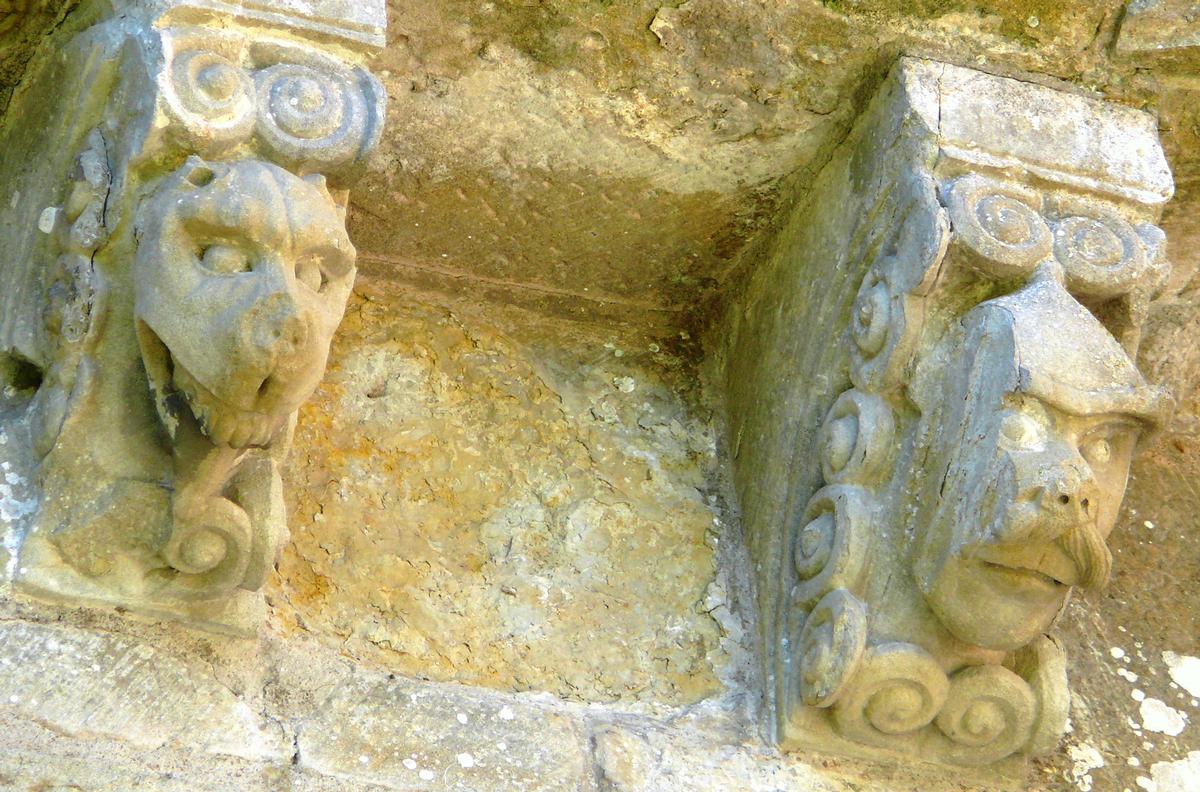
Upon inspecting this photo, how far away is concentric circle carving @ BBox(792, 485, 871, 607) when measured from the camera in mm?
2477

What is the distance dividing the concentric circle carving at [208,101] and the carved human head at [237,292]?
0.14ft

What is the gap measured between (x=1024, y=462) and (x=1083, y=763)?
600 mm

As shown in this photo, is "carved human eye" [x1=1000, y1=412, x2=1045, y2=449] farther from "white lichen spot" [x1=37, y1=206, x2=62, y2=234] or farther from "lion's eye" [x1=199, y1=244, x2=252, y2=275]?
"white lichen spot" [x1=37, y1=206, x2=62, y2=234]

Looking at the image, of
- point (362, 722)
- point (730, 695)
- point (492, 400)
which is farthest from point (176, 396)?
point (730, 695)

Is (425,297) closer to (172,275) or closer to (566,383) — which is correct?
(566,383)

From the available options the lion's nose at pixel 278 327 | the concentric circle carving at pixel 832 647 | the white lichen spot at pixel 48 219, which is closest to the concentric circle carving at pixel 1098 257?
the concentric circle carving at pixel 832 647

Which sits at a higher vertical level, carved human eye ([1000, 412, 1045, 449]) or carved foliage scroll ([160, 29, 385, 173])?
carved foliage scroll ([160, 29, 385, 173])

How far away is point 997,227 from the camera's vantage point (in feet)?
8.23

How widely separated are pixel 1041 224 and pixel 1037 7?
39 cm

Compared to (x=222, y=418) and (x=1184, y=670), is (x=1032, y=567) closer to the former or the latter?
(x=1184, y=670)

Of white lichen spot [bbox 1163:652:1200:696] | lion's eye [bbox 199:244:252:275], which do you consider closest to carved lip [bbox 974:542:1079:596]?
white lichen spot [bbox 1163:652:1200:696]

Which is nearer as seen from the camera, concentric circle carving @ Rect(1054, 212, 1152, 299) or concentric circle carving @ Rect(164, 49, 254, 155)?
concentric circle carving @ Rect(164, 49, 254, 155)

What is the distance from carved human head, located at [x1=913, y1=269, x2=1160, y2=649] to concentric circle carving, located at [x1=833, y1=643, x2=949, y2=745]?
7 centimetres

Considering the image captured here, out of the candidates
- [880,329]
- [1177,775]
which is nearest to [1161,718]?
[1177,775]
